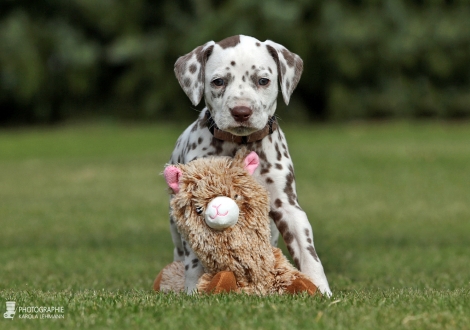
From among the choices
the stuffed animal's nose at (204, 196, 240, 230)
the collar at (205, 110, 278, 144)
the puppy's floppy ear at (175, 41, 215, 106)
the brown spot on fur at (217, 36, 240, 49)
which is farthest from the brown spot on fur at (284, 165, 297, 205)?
the brown spot on fur at (217, 36, 240, 49)

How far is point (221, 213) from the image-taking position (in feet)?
15.4

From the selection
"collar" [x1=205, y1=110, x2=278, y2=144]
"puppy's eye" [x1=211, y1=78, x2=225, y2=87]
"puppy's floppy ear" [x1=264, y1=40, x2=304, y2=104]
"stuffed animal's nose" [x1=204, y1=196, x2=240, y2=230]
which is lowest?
"stuffed animal's nose" [x1=204, y1=196, x2=240, y2=230]

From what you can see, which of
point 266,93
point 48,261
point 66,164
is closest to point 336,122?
point 66,164

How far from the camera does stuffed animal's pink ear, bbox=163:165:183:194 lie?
4.96 meters

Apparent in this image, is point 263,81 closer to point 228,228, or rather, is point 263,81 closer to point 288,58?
point 288,58

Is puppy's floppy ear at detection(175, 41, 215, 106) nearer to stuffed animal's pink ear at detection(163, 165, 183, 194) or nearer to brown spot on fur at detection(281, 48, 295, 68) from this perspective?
brown spot on fur at detection(281, 48, 295, 68)

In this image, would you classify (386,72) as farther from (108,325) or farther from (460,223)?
(108,325)

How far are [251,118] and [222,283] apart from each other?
3.54 ft

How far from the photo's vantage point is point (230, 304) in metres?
4.13

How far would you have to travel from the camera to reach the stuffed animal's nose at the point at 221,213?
15.3 feet

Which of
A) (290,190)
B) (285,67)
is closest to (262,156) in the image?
(290,190)

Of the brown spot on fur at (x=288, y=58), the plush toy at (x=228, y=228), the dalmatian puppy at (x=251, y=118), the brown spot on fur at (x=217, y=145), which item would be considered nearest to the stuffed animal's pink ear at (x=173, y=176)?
the plush toy at (x=228, y=228)

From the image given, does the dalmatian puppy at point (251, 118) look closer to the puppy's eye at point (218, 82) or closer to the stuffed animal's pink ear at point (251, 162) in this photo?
the puppy's eye at point (218, 82)

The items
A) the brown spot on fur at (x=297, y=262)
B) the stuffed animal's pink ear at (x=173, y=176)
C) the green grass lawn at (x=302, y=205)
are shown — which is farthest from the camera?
the brown spot on fur at (x=297, y=262)
